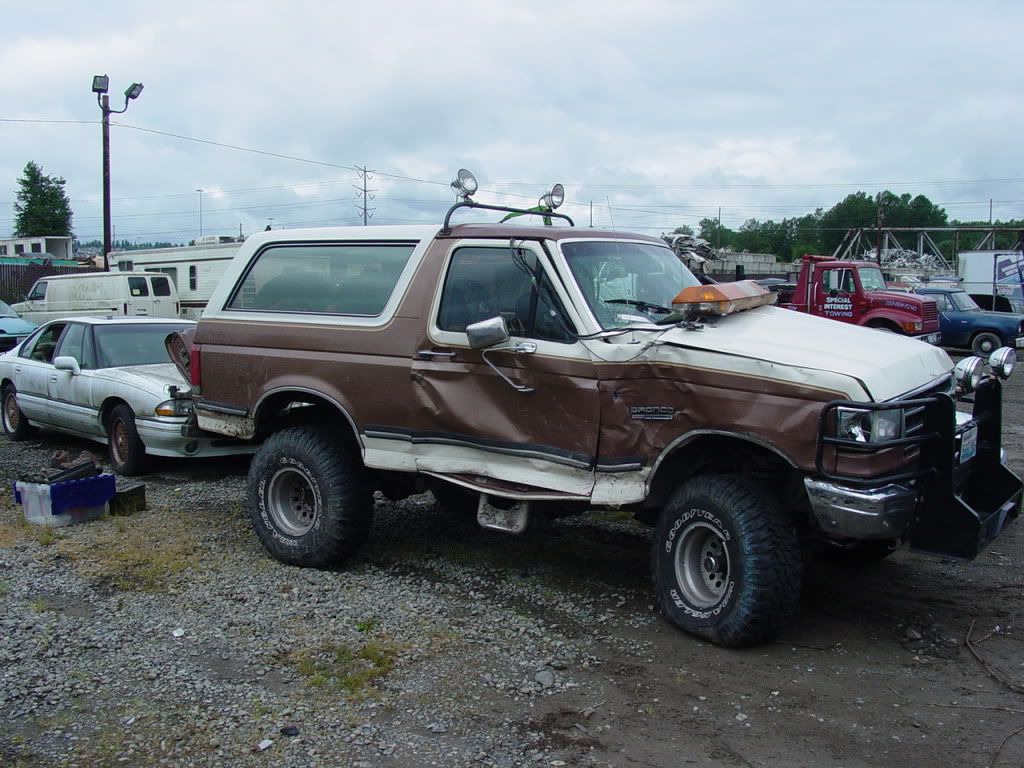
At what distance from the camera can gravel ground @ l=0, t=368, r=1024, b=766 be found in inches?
152

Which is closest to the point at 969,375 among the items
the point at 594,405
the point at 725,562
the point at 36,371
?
the point at 725,562

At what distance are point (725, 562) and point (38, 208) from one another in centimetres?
7539

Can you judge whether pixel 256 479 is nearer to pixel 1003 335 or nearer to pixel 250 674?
pixel 250 674

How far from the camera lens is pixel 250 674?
14.9ft

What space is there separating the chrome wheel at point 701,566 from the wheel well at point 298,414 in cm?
224

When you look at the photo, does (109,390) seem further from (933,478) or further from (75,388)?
(933,478)

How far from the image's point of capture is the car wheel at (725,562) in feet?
15.0

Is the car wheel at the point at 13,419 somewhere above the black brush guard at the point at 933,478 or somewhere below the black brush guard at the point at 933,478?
below

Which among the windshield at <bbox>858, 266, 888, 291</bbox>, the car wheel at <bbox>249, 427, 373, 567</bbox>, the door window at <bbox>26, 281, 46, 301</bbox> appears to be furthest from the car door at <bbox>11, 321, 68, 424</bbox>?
the windshield at <bbox>858, 266, 888, 291</bbox>

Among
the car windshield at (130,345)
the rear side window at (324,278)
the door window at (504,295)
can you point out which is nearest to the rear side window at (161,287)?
the car windshield at (130,345)

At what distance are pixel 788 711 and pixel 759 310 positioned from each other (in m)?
2.49

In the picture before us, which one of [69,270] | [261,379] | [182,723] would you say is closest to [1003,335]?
[261,379]

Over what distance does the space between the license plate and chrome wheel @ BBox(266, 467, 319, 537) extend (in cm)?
392

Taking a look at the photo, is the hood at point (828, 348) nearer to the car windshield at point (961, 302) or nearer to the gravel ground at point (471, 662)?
the gravel ground at point (471, 662)
